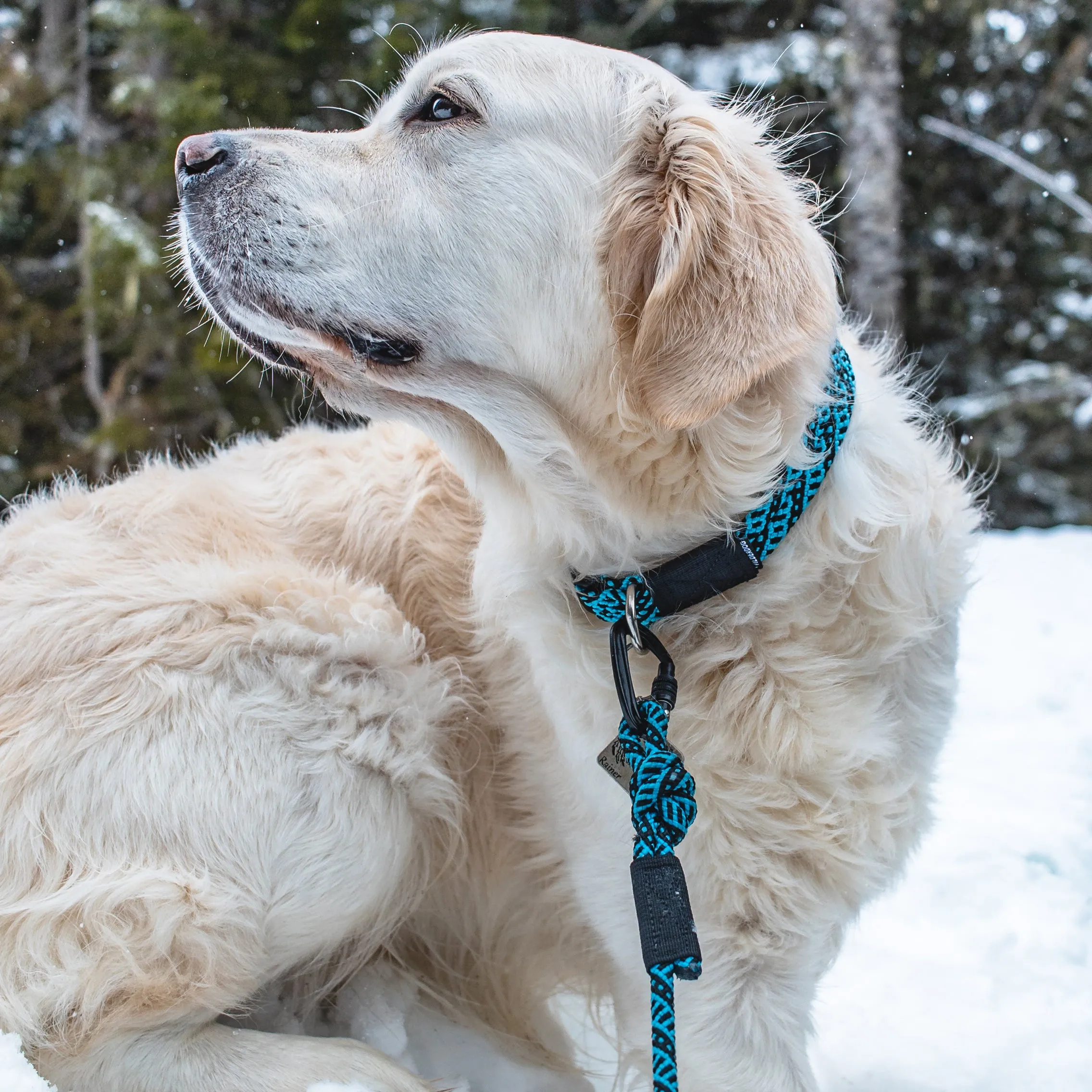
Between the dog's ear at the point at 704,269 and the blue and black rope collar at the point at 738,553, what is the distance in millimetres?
209

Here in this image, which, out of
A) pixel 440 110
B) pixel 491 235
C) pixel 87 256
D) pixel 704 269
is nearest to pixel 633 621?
pixel 704 269

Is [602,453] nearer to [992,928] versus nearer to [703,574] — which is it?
[703,574]

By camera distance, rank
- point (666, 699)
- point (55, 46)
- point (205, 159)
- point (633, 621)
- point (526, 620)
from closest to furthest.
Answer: point (666, 699) < point (633, 621) < point (205, 159) < point (526, 620) < point (55, 46)

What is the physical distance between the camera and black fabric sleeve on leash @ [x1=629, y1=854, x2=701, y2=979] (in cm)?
153

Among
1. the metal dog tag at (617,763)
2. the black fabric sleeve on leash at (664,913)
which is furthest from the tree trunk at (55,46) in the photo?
the black fabric sleeve on leash at (664,913)

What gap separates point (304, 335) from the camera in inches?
76.9

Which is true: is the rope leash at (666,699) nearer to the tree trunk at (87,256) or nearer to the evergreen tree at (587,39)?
the evergreen tree at (587,39)

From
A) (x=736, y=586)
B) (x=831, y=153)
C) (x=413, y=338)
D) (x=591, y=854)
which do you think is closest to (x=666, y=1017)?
(x=591, y=854)

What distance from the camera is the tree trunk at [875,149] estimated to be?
720 cm

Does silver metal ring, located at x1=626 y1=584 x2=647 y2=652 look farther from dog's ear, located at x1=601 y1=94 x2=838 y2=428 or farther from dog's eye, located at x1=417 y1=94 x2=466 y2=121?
dog's eye, located at x1=417 y1=94 x2=466 y2=121

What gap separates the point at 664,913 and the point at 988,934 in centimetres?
167

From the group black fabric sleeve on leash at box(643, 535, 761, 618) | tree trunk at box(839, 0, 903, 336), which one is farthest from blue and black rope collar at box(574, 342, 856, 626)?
tree trunk at box(839, 0, 903, 336)

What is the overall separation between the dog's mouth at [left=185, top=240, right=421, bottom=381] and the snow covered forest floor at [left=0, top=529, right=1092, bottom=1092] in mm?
1329

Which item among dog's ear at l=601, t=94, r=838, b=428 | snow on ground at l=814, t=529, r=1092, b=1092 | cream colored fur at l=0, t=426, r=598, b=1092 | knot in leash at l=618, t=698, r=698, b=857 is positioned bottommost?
snow on ground at l=814, t=529, r=1092, b=1092
